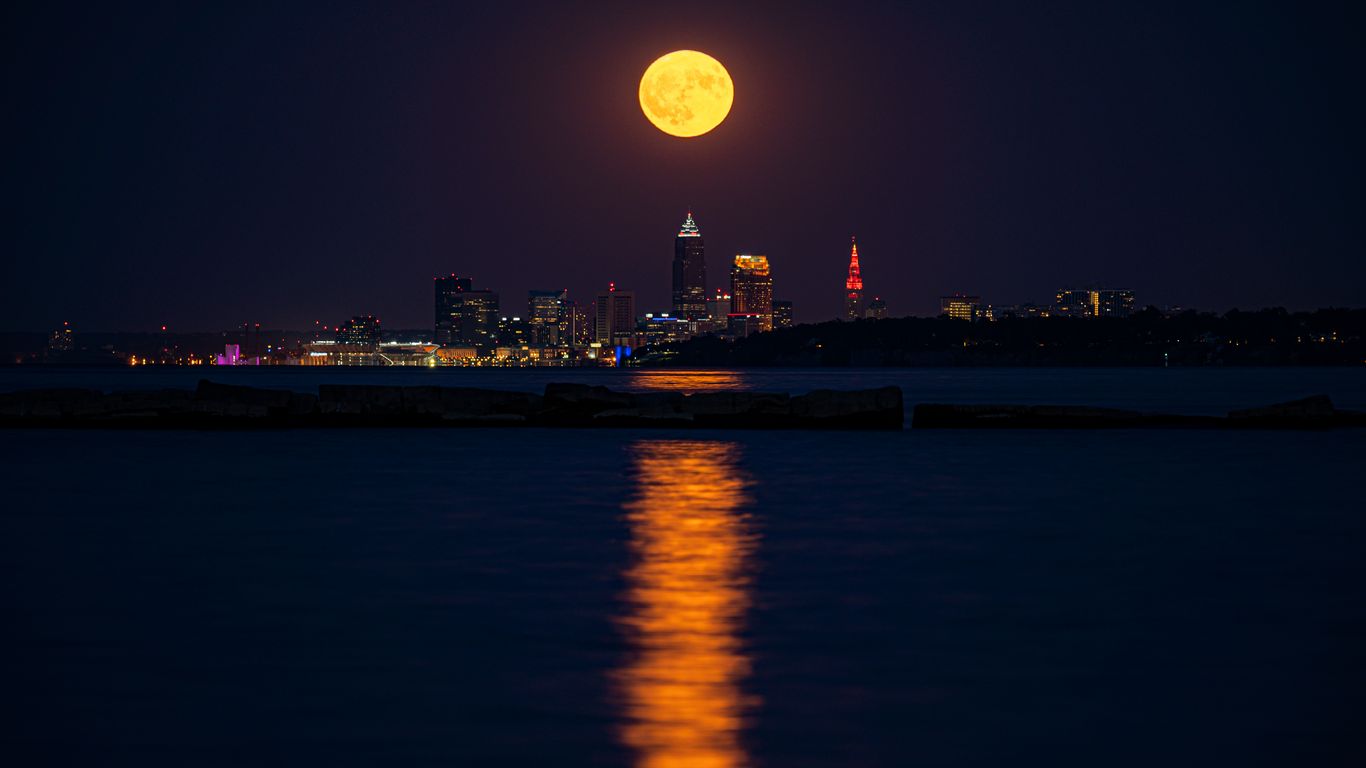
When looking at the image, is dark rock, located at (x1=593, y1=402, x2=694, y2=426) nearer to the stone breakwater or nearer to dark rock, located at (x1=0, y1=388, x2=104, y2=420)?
the stone breakwater

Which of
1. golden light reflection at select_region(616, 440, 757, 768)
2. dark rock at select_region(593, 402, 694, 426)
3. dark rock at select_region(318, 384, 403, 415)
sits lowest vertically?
golden light reflection at select_region(616, 440, 757, 768)

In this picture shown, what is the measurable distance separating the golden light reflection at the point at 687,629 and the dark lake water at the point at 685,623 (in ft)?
0.14

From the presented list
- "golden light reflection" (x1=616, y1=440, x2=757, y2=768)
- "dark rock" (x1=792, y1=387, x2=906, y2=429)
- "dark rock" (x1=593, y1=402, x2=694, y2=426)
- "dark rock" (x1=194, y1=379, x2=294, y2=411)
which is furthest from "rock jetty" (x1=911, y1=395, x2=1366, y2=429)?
"dark rock" (x1=194, y1=379, x2=294, y2=411)

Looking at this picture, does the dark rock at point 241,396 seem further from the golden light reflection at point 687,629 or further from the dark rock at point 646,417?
the golden light reflection at point 687,629

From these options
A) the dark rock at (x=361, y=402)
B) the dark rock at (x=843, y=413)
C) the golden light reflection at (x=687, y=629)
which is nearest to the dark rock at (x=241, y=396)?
the dark rock at (x=361, y=402)

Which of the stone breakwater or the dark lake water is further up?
the stone breakwater

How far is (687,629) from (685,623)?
28cm

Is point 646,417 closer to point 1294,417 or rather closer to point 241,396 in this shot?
point 241,396

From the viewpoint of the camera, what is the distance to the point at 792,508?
77.0ft

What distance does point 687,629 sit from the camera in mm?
12164

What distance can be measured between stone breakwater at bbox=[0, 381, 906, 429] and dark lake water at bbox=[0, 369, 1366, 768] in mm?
19545

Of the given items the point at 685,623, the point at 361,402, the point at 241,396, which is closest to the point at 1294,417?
the point at 361,402

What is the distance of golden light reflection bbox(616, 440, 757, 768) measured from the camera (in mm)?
8328

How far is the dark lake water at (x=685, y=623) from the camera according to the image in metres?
8.29
